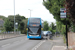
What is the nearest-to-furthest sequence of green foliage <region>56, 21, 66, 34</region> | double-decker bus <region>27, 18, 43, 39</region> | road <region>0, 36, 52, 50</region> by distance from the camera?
1. road <region>0, 36, 52, 50</region>
2. green foliage <region>56, 21, 66, 34</region>
3. double-decker bus <region>27, 18, 43, 39</region>

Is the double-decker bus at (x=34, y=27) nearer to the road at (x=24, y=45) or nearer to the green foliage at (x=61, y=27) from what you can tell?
the green foliage at (x=61, y=27)

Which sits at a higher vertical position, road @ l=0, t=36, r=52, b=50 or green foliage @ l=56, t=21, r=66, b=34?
green foliage @ l=56, t=21, r=66, b=34

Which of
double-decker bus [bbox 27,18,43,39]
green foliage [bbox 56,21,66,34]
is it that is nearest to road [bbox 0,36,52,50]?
green foliage [bbox 56,21,66,34]

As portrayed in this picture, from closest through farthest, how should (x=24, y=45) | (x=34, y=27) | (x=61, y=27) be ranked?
1. (x=24, y=45)
2. (x=34, y=27)
3. (x=61, y=27)

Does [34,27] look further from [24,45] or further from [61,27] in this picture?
[24,45]

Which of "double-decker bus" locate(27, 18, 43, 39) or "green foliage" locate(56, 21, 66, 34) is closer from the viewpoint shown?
"green foliage" locate(56, 21, 66, 34)

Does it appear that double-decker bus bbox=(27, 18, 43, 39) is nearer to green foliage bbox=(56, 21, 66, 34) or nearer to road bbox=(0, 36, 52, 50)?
green foliage bbox=(56, 21, 66, 34)

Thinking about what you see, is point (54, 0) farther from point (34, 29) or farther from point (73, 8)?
point (73, 8)

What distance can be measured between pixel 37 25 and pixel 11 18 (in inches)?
2467

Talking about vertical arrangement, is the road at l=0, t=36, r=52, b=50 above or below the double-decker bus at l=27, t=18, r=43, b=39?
below

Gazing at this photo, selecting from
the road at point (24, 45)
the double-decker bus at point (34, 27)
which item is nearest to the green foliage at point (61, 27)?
the road at point (24, 45)

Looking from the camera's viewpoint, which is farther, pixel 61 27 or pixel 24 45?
pixel 61 27

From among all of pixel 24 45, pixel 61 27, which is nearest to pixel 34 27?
pixel 61 27

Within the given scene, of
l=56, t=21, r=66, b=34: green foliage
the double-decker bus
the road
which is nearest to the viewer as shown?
the road
